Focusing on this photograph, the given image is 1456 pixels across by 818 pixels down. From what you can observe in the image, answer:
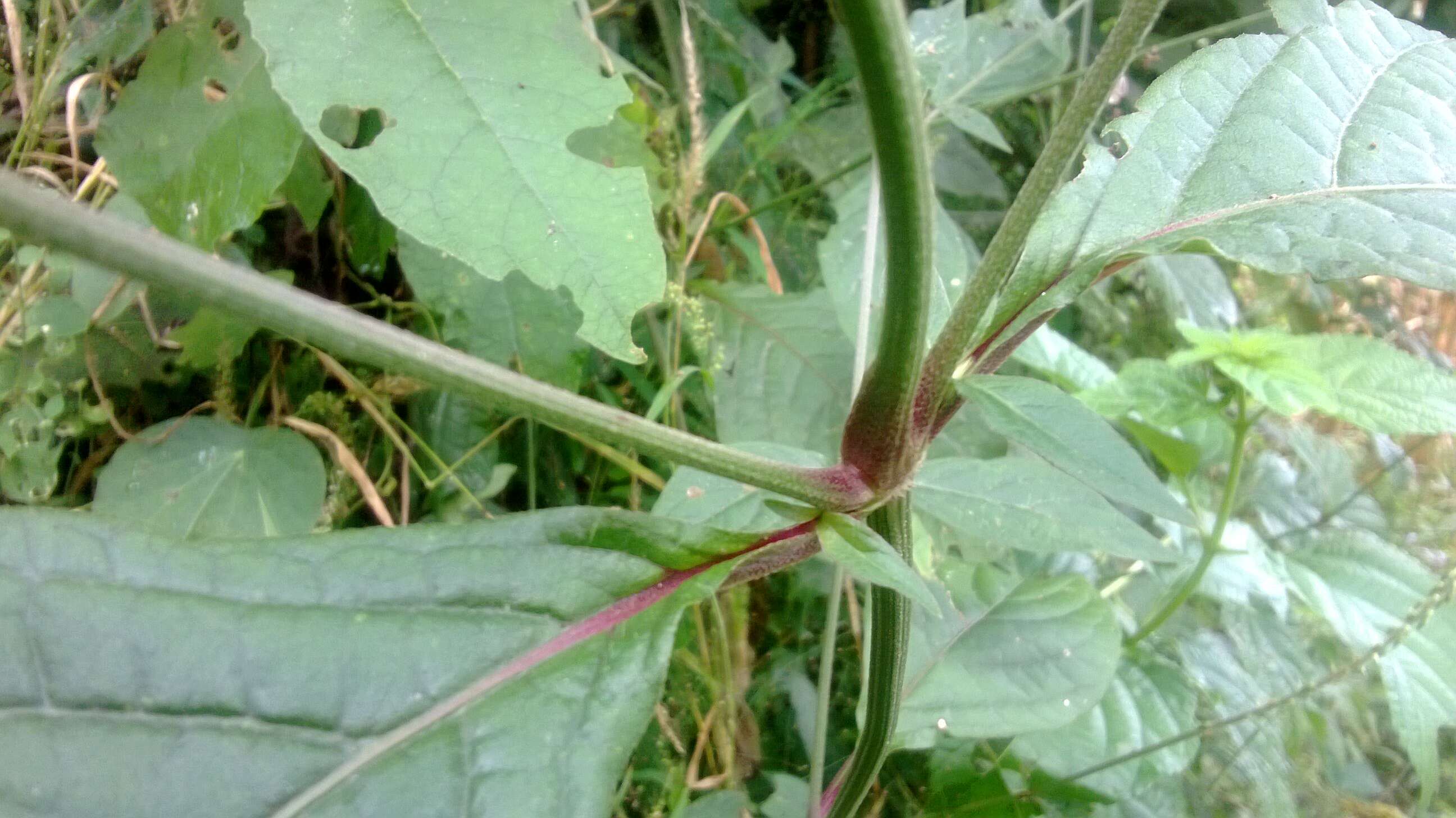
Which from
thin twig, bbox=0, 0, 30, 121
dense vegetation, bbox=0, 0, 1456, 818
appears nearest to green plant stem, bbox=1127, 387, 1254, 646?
dense vegetation, bbox=0, 0, 1456, 818

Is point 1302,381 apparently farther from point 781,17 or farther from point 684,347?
point 781,17

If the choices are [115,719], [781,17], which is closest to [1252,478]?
[781,17]

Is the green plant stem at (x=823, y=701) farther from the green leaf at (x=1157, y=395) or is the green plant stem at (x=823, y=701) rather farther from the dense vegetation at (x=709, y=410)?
the green leaf at (x=1157, y=395)

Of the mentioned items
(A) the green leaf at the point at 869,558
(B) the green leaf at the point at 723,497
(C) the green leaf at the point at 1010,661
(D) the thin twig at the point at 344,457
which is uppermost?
(A) the green leaf at the point at 869,558

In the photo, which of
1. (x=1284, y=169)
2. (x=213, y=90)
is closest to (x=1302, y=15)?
(x=1284, y=169)

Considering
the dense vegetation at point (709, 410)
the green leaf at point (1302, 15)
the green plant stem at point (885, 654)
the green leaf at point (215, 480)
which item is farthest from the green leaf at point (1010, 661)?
the green leaf at point (215, 480)

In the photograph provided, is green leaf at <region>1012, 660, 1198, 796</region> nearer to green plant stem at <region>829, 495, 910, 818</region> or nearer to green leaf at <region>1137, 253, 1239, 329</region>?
green plant stem at <region>829, 495, 910, 818</region>
